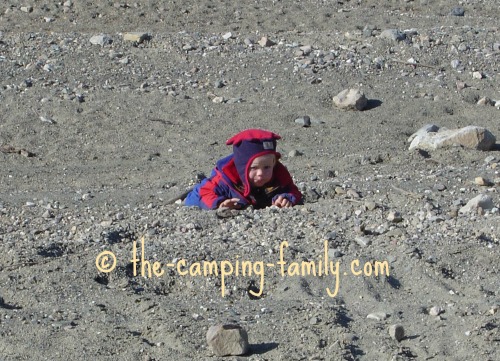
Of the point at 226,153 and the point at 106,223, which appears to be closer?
the point at 106,223

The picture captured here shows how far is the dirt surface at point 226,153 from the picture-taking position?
17.8 ft

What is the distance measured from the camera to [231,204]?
7.52m

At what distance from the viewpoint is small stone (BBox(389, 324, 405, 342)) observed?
525 cm

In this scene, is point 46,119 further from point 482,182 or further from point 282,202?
point 482,182

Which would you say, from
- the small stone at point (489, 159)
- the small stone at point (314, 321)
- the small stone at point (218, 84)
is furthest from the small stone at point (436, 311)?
the small stone at point (218, 84)

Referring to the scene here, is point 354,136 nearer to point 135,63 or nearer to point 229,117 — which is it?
point 229,117

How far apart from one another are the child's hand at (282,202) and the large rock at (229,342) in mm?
2432

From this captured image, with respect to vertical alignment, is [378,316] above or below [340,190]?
below

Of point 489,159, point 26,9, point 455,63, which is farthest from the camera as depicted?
point 26,9

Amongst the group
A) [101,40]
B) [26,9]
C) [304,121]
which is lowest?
[304,121]

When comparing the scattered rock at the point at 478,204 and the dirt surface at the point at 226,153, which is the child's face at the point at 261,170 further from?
the scattered rock at the point at 478,204

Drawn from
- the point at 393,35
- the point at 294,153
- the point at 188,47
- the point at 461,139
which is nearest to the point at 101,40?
the point at 188,47

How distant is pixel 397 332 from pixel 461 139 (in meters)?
4.03

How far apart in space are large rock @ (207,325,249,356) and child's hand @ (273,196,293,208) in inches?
A: 95.7
